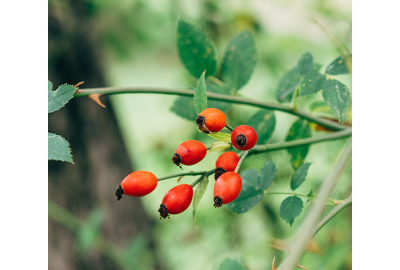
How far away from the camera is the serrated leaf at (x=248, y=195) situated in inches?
27.8

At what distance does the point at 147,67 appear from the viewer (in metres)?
4.18

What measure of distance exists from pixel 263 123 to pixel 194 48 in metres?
0.31

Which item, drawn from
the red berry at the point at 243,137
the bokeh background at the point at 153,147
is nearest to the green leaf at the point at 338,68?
the red berry at the point at 243,137

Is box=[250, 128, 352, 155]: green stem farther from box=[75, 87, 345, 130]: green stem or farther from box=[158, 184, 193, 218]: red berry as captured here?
box=[158, 184, 193, 218]: red berry

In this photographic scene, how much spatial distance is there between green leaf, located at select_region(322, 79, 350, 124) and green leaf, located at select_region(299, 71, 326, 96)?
0.05ft

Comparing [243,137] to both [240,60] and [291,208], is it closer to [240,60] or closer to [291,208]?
[291,208]

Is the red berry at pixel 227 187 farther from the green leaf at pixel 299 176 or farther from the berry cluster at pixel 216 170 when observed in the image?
the green leaf at pixel 299 176

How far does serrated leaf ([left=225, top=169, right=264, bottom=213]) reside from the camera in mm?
707

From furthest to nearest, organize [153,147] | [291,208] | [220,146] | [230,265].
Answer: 1. [153,147]
2. [291,208]
3. [220,146]
4. [230,265]

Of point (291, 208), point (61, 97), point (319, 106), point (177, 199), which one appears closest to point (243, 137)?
point (177, 199)

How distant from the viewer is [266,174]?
73 centimetres

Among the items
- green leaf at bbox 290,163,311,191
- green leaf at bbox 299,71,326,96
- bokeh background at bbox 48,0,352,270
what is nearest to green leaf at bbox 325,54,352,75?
green leaf at bbox 299,71,326,96

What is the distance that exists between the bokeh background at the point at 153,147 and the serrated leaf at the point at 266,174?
40.0 inches
